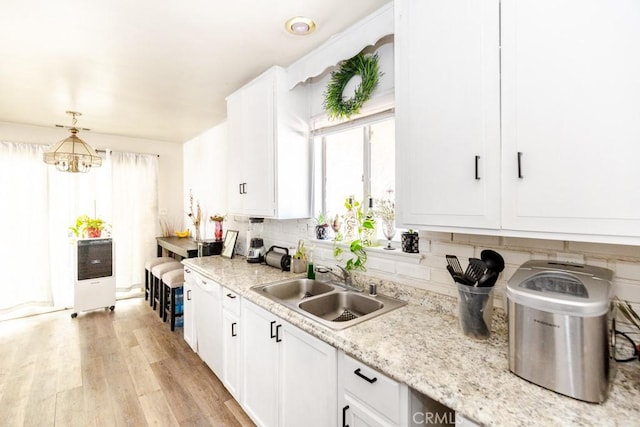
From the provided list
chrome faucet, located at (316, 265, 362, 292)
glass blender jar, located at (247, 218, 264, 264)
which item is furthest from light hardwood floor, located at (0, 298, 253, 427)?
chrome faucet, located at (316, 265, 362, 292)

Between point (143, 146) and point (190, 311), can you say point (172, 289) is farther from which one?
point (143, 146)

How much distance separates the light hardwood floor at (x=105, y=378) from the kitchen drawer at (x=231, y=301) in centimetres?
71

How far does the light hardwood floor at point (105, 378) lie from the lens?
6.73 ft

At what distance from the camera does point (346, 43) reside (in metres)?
1.80

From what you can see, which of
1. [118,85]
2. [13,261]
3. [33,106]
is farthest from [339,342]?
[13,261]

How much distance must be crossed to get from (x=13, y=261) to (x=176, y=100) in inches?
119

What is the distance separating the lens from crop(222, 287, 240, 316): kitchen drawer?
2002mm

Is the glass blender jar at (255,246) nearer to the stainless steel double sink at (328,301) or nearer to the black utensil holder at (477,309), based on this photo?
the stainless steel double sink at (328,301)

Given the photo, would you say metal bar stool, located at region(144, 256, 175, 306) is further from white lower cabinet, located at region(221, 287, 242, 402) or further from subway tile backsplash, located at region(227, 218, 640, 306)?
subway tile backsplash, located at region(227, 218, 640, 306)

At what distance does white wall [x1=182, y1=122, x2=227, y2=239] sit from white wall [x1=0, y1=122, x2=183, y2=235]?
135 mm

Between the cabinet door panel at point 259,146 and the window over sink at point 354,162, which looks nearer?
the window over sink at point 354,162

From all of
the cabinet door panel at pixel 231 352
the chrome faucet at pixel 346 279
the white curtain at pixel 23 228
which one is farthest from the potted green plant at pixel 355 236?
the white curtain at pixel 23 228

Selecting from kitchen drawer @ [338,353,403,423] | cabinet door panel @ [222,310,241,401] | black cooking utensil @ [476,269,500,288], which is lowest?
cabinet door panel @ [222,310,241,401]

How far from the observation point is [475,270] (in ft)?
3.93
